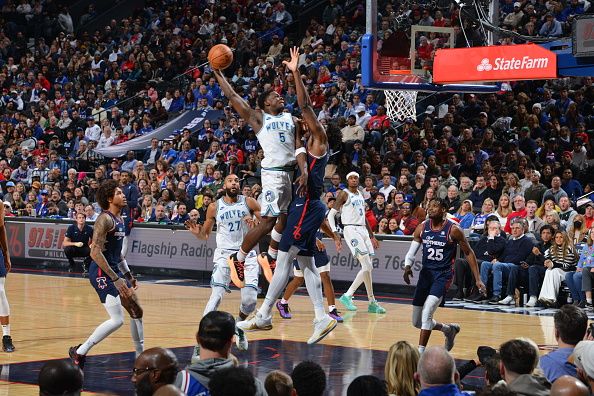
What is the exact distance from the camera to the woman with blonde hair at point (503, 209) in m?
18.1

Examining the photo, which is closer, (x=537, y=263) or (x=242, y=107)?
(x=242, y=107)

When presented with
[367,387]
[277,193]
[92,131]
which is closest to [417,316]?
[277,193]

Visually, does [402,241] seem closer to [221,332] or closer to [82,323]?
[82,323]

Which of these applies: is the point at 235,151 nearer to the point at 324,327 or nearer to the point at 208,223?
the point at 208,223

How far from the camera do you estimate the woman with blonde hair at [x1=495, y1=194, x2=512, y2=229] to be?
59.3 feet

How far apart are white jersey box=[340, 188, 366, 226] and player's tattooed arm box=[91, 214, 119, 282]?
21.8 ft

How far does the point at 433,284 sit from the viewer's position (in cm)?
1127

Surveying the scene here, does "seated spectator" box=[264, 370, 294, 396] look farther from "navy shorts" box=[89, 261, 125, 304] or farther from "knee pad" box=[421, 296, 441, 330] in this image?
"knee pad" box=[421, 296, 441, 330]

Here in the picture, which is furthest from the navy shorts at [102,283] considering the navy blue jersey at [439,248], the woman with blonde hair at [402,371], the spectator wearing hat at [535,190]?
the spectator wearing hat at [535,190]

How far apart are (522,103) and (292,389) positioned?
56.7ft

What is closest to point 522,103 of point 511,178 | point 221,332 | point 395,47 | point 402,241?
point 511,178

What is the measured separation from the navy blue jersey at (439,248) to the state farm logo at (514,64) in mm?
3335

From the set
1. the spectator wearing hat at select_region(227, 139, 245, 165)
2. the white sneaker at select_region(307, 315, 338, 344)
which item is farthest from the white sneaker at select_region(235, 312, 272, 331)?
the spectator wearing hat at select_region(227, 139, 245, 165)

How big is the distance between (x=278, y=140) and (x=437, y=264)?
228 centimetres
